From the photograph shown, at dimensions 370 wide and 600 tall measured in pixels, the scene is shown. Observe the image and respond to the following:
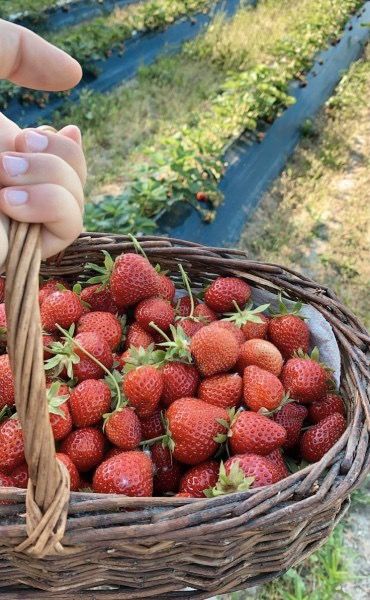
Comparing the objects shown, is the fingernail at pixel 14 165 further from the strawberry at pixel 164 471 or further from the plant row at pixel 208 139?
the plant row at pixel 208 139

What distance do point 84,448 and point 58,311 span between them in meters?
0.36

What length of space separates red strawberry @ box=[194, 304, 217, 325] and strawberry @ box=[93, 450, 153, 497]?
1.55 feet

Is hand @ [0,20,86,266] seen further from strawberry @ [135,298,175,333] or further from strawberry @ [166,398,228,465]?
strawberry @ [135,298,175,333]

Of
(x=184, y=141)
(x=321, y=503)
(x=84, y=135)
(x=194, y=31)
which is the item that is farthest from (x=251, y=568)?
(x=194, y=31)

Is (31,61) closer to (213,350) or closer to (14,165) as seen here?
(14,165)

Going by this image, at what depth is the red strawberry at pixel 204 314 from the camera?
1.60 metres

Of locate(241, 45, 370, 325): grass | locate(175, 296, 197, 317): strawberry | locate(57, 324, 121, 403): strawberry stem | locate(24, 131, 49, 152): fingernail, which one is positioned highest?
locate(24, 131, 49, 152): fingernail

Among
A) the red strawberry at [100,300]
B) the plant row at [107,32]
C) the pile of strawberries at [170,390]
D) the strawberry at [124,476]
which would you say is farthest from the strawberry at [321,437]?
the plant row at [107,32]

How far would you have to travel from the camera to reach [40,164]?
853mm

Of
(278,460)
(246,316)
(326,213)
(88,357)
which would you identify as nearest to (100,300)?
(88,357)

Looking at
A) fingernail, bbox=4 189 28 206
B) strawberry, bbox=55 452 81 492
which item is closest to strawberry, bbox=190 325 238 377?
strawberry, bbox=55 452 81 492

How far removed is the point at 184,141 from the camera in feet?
13.1

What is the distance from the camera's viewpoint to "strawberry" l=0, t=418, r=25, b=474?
1.20m

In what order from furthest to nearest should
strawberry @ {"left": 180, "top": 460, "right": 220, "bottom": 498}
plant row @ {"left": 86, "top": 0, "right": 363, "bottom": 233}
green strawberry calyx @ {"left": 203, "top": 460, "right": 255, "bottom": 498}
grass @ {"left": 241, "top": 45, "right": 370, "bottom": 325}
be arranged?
grass @ {"left": 241, "top": 45, "right": 370, "bottom": 325}, plant row @ {"left": 86, "top": 0, "right": 363, "bottom": 233}, strawberry @ {"left": 180, "top": 460, "right": 220, "bottom": 498}, green strawberry calyx @ {"left": 203, "top": 460, "right": 255, "bottom": 498}
